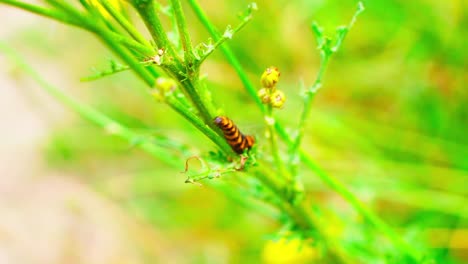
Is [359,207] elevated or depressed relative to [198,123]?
elevated

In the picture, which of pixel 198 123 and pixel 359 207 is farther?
pixel 359 207

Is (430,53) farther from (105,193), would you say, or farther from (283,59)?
(105,193)

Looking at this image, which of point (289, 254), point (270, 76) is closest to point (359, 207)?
point (270, 76)

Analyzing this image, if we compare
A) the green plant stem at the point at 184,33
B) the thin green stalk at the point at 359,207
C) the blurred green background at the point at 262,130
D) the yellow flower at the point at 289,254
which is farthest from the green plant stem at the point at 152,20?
the yellow flower at the point at 289,254

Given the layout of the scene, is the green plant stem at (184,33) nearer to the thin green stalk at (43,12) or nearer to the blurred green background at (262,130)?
the thin green stalk at (43,12)

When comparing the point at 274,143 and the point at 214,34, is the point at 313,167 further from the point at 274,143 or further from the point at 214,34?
the point at 214,34

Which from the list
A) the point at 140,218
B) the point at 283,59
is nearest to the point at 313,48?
the point at 283,59
